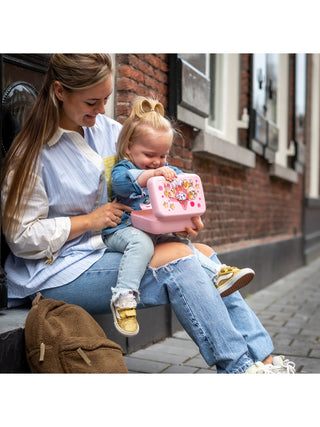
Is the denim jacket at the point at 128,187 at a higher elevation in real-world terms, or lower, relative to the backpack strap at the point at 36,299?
higher

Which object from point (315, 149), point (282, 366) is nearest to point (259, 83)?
point (282, 366)

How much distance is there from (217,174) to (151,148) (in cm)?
40

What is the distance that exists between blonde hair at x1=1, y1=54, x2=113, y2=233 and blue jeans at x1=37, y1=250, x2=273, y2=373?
31 cm

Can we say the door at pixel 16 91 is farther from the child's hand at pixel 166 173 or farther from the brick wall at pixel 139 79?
the child's hand at pixel 166 173

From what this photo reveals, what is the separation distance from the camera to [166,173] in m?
1.53

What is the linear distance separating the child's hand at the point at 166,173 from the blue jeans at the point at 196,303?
26cm

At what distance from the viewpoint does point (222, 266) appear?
168 centimetres

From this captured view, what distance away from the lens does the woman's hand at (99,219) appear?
1.63 metres

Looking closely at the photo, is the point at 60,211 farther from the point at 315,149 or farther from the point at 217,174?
the point at 315,149

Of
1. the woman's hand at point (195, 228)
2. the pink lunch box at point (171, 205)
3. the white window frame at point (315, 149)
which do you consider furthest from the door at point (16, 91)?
the white window frame at point (315, 149)
